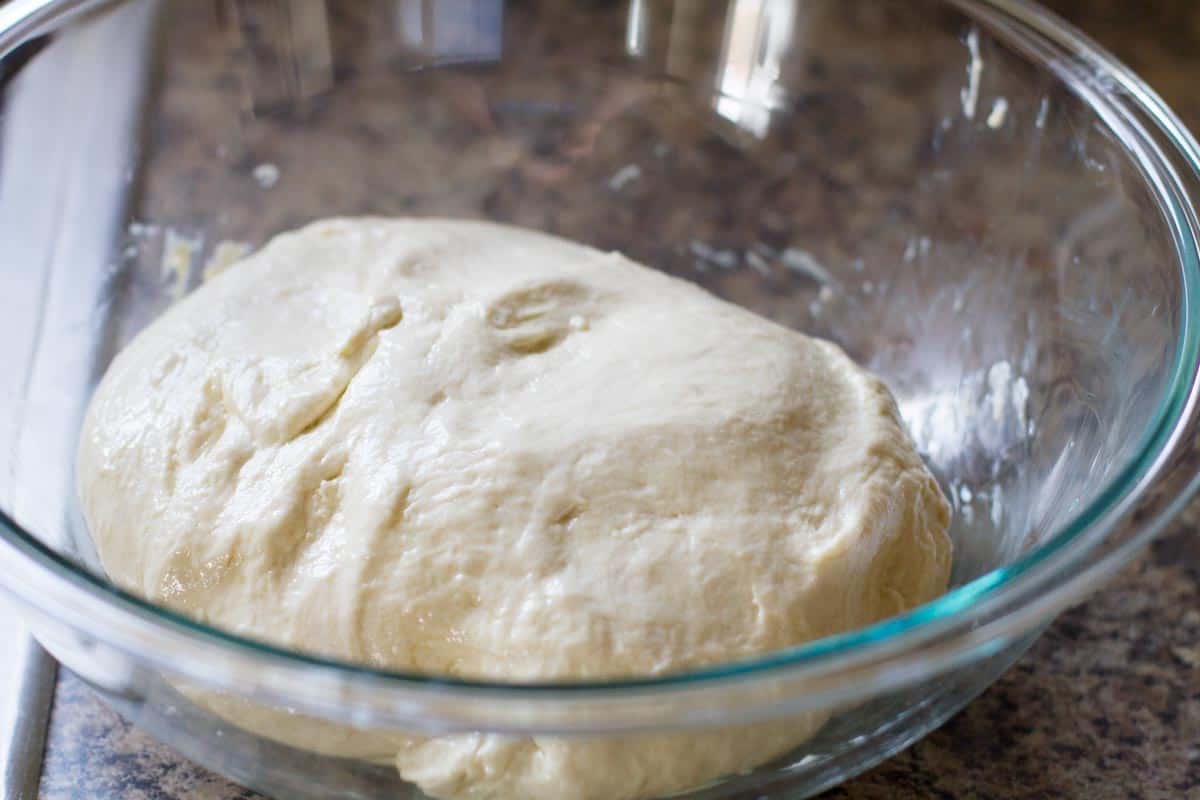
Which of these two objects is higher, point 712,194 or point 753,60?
point 753,60

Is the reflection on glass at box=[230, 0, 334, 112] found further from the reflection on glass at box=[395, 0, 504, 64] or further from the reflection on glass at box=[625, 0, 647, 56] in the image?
the reflection on glass at box=[625, 0, 647, 56]

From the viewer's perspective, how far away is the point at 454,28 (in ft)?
4.01

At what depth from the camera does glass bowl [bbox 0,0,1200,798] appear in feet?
2.66

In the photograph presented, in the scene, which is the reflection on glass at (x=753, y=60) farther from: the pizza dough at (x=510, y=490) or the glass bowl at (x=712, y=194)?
the pizza dough at (x=510, y=490)

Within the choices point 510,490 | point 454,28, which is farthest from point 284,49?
point 510,490

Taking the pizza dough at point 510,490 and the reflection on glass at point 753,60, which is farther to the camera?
the reflection on glass at point 753,60

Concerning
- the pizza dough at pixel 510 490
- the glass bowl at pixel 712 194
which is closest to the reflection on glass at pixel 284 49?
the glass bowl at pixel 712 194

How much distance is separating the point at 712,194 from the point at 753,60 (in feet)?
0.45

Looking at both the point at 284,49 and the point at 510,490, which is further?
the point at 284,49

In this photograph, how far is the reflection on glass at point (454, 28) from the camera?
1207 mm

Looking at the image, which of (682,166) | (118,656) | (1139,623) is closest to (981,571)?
(1139,623)

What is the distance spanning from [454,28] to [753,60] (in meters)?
0.29

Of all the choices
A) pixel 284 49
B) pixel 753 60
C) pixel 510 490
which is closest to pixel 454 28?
pixel 284 49

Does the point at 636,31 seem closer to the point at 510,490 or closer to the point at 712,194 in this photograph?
the point at 712,194
